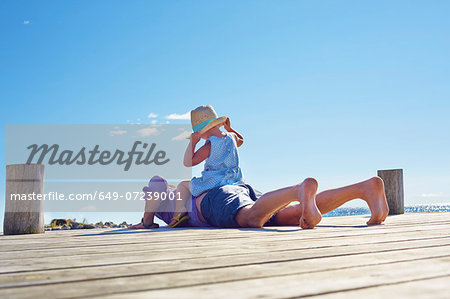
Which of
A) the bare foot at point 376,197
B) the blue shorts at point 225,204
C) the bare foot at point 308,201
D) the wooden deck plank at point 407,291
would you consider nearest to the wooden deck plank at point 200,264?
the wooden deck plank at point 407,291

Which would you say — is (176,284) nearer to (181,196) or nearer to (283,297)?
(283,297)

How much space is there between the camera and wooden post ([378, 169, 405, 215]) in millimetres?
7160

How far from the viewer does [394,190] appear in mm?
7242

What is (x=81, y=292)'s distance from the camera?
136 cm

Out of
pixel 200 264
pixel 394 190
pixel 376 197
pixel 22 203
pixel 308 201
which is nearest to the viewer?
pixel 200 264

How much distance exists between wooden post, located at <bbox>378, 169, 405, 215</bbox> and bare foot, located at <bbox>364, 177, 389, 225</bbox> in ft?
11.4

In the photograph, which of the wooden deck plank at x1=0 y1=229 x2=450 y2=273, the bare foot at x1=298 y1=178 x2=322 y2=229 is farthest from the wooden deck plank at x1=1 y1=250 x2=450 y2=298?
the bare foot at x1=298 y1=178 x2=322 y2=229

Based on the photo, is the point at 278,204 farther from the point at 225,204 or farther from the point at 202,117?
the point at 202,117

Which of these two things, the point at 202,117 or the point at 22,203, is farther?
the point at 202,117

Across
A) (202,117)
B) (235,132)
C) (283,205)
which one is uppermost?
(202,117)

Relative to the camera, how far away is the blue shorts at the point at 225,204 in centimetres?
382

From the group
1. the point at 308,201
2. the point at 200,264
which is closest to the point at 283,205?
the point at 308,201

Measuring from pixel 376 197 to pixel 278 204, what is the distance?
3.19 feet

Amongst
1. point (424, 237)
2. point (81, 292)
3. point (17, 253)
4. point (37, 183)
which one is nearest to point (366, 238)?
point (424, 237)
